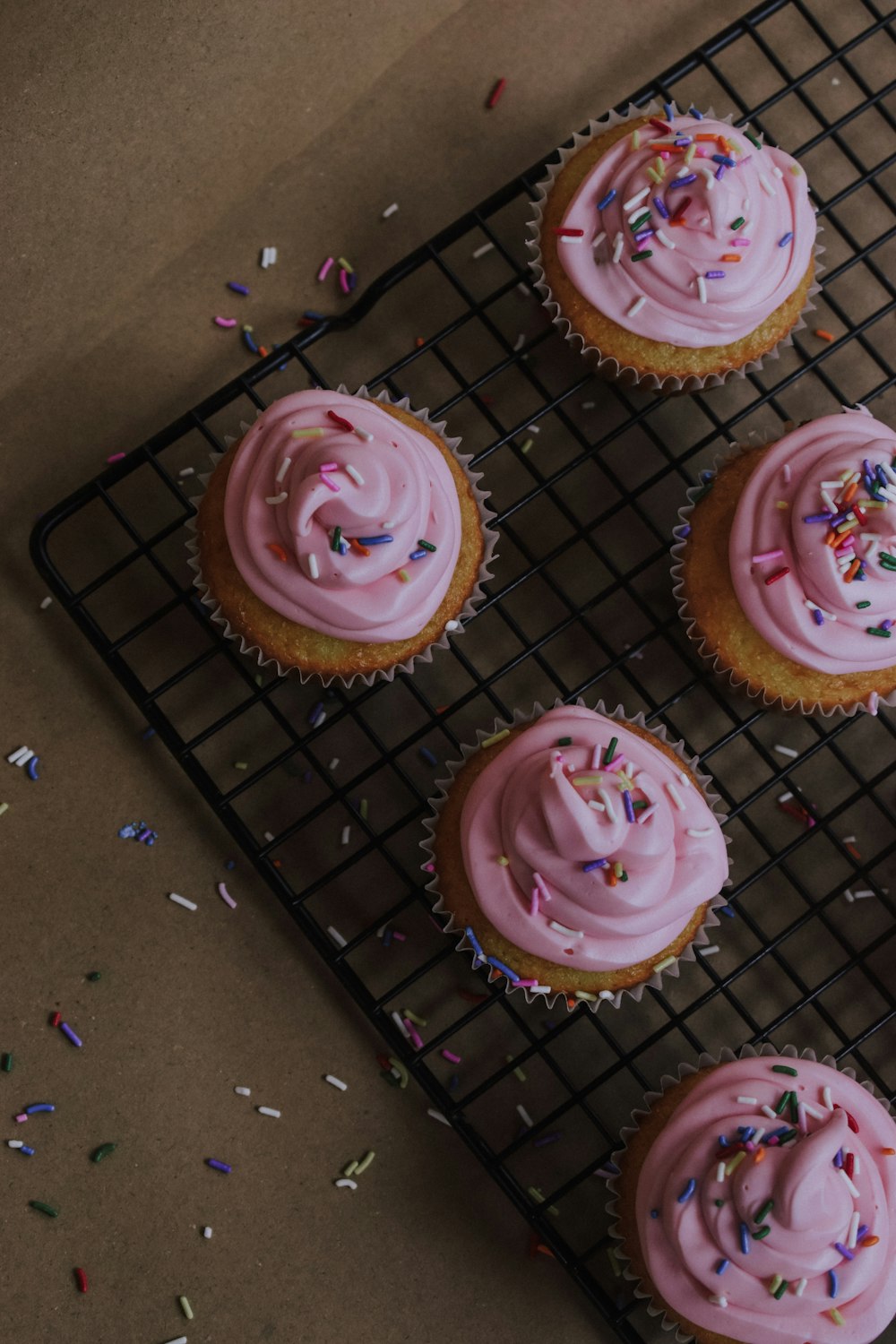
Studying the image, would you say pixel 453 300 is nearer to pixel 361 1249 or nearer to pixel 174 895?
pixel 174 895

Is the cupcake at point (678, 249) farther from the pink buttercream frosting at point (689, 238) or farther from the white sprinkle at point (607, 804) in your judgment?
the white sprinkle at point (607, 804)

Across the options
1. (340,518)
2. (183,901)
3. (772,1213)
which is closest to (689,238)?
(340,518)

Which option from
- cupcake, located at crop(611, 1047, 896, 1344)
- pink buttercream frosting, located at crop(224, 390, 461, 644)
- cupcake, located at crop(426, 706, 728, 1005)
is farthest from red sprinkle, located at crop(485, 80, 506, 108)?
cupcake, located at crop(611, 1047, 896, 1344)

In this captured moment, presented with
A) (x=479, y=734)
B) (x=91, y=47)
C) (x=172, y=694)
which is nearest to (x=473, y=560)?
(x=479, y=734)

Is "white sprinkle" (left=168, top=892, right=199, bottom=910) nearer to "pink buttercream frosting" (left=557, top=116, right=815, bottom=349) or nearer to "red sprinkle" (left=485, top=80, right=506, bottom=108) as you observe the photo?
"pink buttercream frosting" (left=557, top=116, right=815, bottom=349)

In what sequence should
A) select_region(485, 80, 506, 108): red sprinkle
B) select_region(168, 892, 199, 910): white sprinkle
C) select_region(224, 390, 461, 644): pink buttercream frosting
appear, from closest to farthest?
1. select_region(224, 390, 461, 644): pink buttercream frosting
2. select_region(168, 892, 199, 910): white sprinkle
3. select_region(485, 80, 506, 108): red sprinkle

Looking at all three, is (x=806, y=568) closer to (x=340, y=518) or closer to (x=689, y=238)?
(x=689, y=238)
